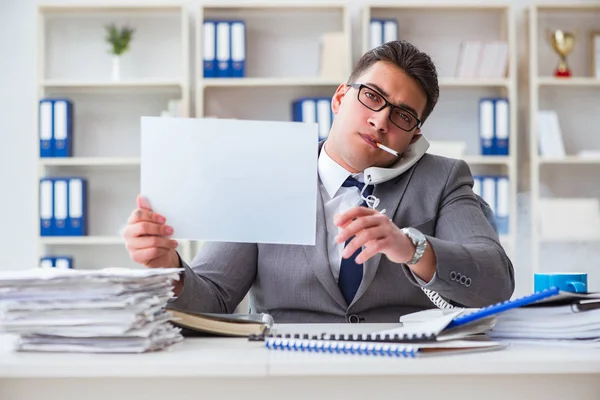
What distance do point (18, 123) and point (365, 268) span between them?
3.25m

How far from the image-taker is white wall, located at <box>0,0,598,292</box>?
4324 millimetres

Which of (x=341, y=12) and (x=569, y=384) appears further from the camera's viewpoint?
(x=341, y=12)

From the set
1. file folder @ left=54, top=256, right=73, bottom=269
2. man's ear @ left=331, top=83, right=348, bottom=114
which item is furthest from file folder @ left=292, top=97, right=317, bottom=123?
man's ear @ left=331, top=83, right=348, bottom=114

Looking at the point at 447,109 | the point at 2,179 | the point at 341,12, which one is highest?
the point at 341,12

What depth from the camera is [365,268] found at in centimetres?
161

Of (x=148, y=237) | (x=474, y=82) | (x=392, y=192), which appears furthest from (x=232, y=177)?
(x=474, y=82)

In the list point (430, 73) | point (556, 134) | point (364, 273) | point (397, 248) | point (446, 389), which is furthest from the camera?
point (556, 134)

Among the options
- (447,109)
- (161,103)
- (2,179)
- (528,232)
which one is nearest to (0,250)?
(2,179)

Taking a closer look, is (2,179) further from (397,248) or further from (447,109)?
(397,248)

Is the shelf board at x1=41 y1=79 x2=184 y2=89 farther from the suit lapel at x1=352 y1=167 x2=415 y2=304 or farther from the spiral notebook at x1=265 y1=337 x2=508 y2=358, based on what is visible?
the spiral notebook at x1=265 y1=337 x2=508 y2=358

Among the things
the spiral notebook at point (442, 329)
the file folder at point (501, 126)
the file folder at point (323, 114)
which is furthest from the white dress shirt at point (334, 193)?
the file folder at point (501, 126)

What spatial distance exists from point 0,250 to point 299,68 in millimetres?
1927

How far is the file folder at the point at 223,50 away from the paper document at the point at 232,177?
288 centimetres

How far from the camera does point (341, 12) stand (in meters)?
4.31
